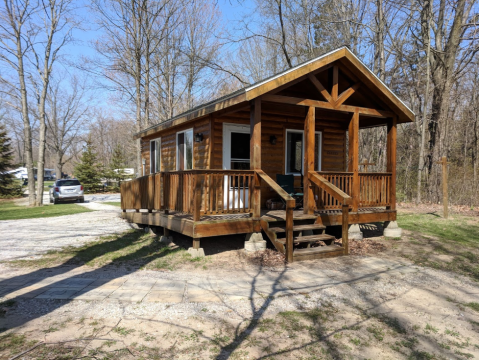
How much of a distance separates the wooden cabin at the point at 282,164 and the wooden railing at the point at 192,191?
2 centimetres

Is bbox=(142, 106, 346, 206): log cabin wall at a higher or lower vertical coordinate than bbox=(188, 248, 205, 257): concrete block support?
higher

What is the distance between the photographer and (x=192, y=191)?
594 centimetres

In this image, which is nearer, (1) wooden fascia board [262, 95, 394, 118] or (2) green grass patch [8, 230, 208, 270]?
(2) green grass patch [8, 230, 208, 270]

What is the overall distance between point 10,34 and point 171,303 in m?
20.2

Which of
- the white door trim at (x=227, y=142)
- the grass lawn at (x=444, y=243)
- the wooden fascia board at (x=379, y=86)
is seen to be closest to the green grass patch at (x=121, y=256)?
the white door trim at (x=227, y=142)

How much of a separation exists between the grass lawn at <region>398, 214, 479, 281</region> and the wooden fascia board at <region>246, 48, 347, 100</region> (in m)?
4.10

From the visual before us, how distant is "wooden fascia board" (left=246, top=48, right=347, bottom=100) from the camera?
5.86 meters

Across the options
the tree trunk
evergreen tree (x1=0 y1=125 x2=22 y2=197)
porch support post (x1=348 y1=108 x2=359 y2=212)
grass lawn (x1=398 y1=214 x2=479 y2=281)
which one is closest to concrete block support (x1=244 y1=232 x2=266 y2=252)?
porch support post (x1=348 y1=108 x2=359 y2=212)

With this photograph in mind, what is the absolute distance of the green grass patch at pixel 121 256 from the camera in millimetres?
5723

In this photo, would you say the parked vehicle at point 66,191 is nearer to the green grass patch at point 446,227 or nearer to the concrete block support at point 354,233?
the concrete block support at point 354,233

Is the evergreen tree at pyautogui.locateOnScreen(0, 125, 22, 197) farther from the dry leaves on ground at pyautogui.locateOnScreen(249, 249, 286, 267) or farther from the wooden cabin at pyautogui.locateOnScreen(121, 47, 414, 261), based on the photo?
the dry leaves on ground at pyautogui.locateOnScreen(249, 249, 286, 267)

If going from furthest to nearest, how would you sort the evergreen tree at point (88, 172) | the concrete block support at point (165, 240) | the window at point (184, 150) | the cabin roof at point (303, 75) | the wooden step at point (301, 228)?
1. the evergreen tree at point (88, 172)
2. the window at point (184, 150)
3. the concrete block support at point (165, 240)
4. the wooden step at point (301, 228)
5. the cabin roof at point (303, 75)

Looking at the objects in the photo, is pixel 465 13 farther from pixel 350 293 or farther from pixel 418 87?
pixel 350 293

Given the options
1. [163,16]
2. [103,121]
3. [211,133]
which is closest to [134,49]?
[163,16]
